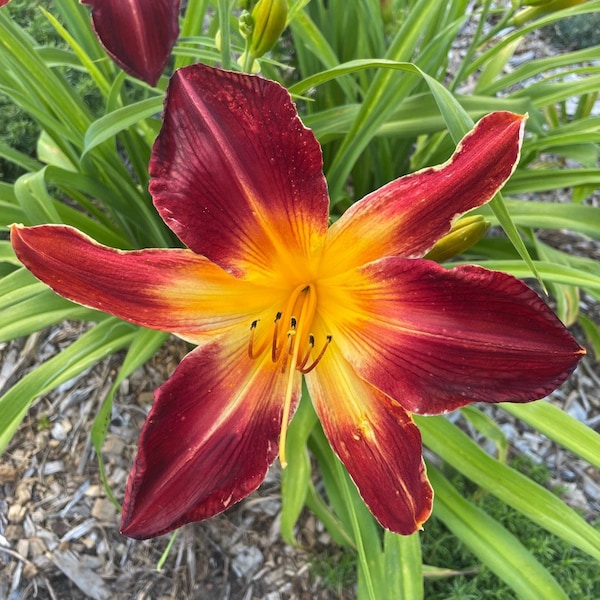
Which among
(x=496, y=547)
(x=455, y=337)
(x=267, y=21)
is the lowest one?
(x=496, y=547)

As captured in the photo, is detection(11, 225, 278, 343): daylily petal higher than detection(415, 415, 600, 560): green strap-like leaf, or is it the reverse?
detection(11, 225, 278, 343): daylily petal

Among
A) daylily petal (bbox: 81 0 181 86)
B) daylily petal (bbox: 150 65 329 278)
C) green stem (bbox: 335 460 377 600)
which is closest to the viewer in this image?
daylily petal (bbox: 150 65 329 278)

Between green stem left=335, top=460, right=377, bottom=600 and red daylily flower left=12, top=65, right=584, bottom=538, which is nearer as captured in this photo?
red daylily flower left=12, top=65, right=584, bottom=538

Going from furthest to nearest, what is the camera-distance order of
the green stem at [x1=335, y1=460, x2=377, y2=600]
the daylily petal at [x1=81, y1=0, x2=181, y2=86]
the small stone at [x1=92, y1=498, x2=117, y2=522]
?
the small stone at [x1=92, y1=498, x2=117, y2=522] → the green stem at [x1=335, y1=460, x2=377, y2=600] → the daylily petal at [x1=81, y1=0, x2=181, y2=86]

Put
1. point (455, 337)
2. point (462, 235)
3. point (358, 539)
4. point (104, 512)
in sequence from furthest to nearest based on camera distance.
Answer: point (104, 512)
point (358, 539)
point (462, 235)
point (455, 337)

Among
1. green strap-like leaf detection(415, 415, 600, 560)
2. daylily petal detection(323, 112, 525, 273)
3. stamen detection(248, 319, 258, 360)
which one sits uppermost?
daylily petal detection(323, 112, 525, 273)

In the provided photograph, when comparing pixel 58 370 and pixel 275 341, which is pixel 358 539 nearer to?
pixel 275 341

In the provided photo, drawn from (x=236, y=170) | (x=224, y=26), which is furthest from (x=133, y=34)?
(x=236, y=170)

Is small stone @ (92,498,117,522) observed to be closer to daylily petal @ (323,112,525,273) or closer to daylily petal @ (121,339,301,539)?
daylily petal @ (121,339,301,539)

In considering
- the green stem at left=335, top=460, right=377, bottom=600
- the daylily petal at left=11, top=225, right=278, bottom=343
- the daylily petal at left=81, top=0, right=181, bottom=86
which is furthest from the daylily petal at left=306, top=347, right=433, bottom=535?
the daylily petal at left=81, top=0, right=181, bottom=86
